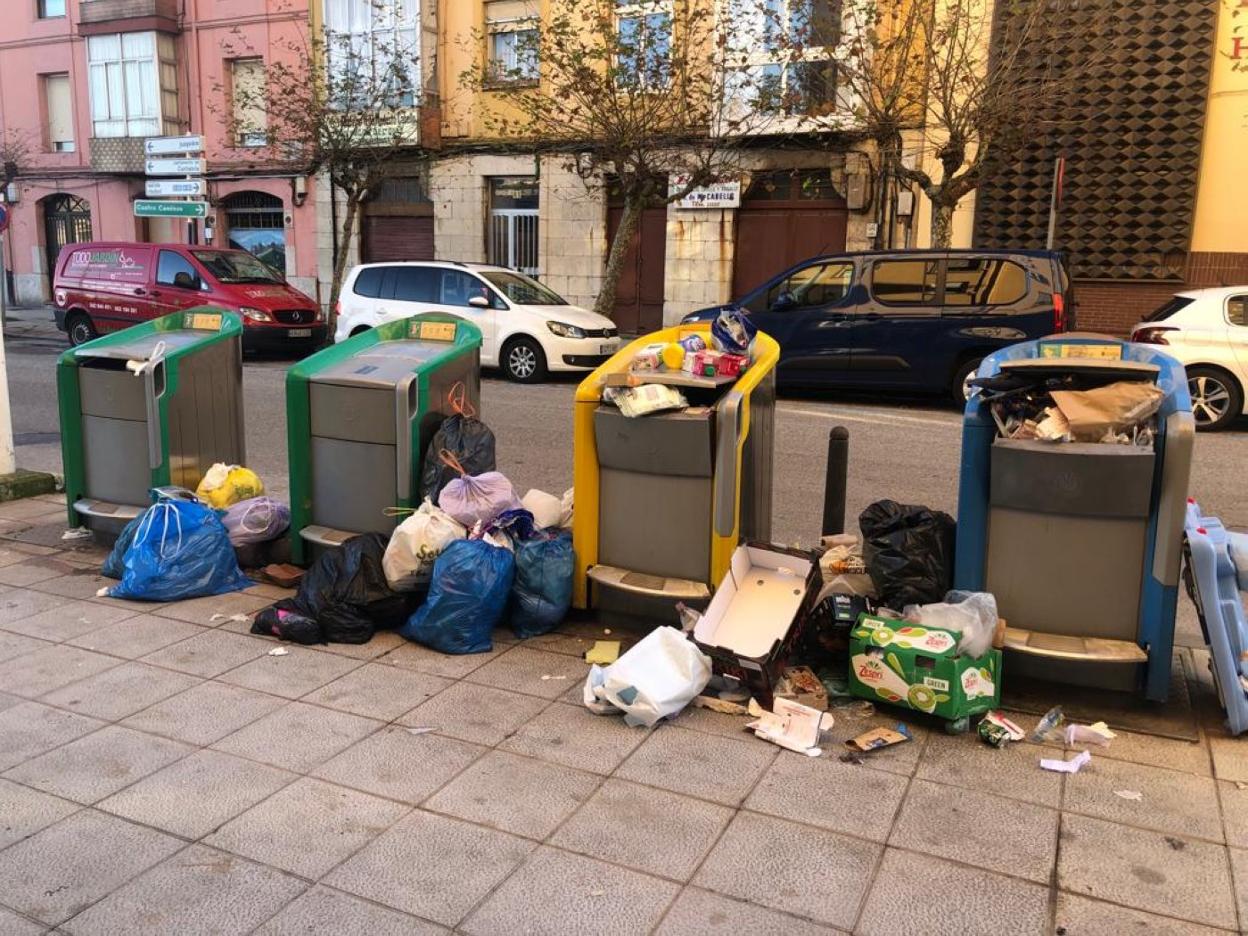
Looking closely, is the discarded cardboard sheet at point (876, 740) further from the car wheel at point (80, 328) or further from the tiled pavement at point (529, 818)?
the car wheel at point (80, 328)

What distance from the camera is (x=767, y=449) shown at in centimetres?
481

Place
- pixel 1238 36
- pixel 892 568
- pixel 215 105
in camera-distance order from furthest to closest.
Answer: pixel 215 105 < pixel 1238 36 < pixel 892 568

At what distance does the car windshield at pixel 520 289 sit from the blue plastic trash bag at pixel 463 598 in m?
9.92

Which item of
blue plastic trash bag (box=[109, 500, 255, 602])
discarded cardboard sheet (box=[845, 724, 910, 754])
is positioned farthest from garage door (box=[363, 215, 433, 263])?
discarded cardboard sheet (box=[845, 724, 910, 754])

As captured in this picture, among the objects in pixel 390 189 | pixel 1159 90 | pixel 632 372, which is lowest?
pixel 632 372

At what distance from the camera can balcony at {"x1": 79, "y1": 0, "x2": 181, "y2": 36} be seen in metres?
23.9

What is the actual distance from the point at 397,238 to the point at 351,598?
1973 cm

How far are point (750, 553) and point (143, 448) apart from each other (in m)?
3.49

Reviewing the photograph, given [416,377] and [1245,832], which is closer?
[1245,832]

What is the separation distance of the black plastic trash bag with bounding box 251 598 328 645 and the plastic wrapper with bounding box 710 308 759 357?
220 centimetres

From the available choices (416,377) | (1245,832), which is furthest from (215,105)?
(1245,832)

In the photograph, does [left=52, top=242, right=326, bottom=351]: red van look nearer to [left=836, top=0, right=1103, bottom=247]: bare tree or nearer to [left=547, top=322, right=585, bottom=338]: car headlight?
[left=547, top=322, right=585, bottom=338]: car headlight

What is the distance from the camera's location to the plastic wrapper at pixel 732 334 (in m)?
4.61

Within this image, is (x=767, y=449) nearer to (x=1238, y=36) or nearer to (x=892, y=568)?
(x=892, y=568)
